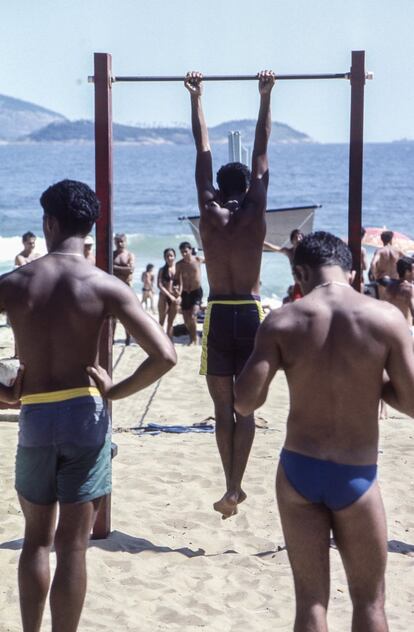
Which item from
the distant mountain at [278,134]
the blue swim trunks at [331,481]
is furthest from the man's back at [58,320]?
the distant mountain at [278,134]

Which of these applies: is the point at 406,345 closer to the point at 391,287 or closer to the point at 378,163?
the point at 391,287

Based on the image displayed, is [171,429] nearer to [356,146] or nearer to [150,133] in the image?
[356,146]

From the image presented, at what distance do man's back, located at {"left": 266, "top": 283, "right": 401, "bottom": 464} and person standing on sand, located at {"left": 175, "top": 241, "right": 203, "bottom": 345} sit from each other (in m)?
12.9

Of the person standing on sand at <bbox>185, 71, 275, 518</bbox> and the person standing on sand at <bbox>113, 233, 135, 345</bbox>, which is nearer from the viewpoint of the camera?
the person standing on sand at <bbox>185, 71, 275, 518</bbox>

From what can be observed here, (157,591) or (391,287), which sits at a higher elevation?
(391,287)

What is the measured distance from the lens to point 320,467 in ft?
12.4

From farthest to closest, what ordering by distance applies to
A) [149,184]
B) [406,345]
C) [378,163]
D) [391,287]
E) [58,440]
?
[378,163] → [149,184] → [391,287] → [58,440] → [406,345]

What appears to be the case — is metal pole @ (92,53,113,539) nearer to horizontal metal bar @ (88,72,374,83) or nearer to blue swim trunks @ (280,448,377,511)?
horizontal metal bar @ (88,72,374,83)

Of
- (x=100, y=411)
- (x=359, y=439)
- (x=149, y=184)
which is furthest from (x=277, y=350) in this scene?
(x=149, y=184)

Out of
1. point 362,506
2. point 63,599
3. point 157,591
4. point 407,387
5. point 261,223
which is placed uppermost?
point 261,223

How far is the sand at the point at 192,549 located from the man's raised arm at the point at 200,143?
2008 mm

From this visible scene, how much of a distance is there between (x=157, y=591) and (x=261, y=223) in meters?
2.02

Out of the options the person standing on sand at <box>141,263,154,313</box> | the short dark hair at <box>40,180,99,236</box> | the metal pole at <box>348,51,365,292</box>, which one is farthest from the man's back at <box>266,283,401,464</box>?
the person standing on sand at <box>141,263,154,313</box>

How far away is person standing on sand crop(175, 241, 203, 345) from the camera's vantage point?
16734mm
